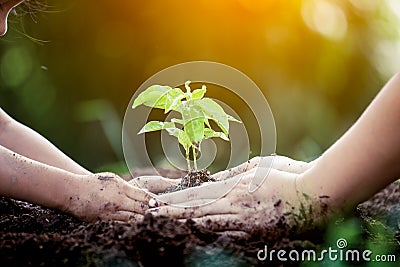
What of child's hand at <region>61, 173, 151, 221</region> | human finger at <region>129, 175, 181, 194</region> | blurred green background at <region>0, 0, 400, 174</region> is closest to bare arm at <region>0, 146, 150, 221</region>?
child's hand at <region>61, 173, 151, 221</region>

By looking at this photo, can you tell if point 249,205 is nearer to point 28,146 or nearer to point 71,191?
point 71,191

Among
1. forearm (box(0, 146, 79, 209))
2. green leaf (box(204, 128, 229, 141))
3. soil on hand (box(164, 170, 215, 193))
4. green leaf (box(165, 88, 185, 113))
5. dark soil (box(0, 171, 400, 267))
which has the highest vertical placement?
green leaf (box(165, 88, 185, 113))

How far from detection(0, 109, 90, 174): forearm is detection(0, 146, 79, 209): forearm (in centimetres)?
43

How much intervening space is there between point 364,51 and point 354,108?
25 centimetres

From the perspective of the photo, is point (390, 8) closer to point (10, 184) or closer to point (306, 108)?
point (306, 108)

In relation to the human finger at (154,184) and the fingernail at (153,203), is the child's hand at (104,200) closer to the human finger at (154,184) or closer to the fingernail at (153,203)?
the fingernail at (153,203)

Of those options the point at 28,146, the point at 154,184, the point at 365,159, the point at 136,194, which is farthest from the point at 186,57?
the point at 365,159

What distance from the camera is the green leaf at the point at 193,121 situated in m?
1.26

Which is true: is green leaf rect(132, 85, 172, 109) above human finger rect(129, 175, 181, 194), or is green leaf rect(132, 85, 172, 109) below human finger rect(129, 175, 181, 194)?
above

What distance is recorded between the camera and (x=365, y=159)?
3.19 ft

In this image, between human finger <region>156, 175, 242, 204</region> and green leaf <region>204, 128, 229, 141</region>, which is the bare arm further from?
green leaf <region>204, 128, 229, 141</region>

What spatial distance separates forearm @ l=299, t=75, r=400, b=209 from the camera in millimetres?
944

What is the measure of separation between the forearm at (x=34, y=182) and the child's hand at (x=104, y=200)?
0.02 meters

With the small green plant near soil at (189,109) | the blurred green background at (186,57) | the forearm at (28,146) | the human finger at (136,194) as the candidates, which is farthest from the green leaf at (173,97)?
the blurred green background at (186,57)
